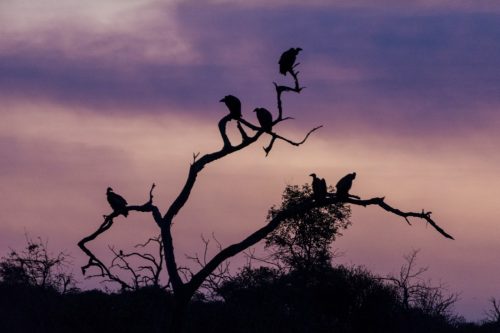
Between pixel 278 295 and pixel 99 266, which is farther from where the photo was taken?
pixel 278 295

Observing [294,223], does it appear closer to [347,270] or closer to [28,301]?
[347,270]

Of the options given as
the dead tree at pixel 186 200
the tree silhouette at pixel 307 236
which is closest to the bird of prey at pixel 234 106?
the dead tree at pixel 186 200

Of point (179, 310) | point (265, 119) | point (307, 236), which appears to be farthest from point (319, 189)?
point (307, 236)

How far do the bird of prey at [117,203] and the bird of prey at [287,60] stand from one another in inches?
165

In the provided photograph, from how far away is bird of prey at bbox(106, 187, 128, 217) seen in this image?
58.7 ft

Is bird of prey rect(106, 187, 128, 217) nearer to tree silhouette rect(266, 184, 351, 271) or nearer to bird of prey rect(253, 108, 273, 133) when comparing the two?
bird of prey rect(253, 108, 273, 133)

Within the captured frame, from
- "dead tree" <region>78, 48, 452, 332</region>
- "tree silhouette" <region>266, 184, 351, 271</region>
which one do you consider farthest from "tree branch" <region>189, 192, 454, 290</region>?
"tree silhouette" <region>266, 184, 351, 271</region>

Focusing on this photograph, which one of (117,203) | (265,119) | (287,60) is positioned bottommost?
(117,203)

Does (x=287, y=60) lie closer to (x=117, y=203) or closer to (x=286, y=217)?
(x=286, y=217)

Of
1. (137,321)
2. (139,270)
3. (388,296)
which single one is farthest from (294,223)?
(139,270)

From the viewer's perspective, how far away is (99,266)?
18453mm

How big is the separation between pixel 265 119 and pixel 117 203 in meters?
3.71

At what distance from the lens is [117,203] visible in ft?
60.5

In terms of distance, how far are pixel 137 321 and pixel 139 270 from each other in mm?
18362
